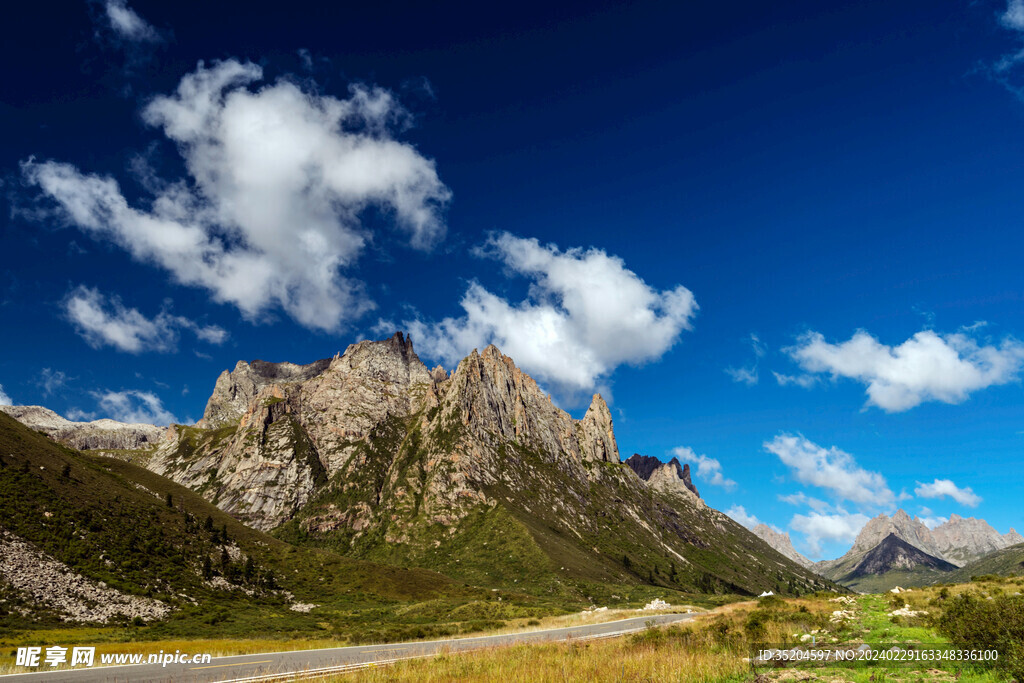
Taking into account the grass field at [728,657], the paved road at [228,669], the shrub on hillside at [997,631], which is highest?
the shrub on hillside at [997,631]

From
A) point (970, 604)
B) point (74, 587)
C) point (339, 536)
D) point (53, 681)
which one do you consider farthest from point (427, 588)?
point (970, 604)

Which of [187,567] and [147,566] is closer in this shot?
[147,566]

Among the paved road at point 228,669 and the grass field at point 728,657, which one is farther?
the paved road at point 228,669

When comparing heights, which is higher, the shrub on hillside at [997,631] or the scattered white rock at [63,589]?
the shrub on hillside at [997,631]

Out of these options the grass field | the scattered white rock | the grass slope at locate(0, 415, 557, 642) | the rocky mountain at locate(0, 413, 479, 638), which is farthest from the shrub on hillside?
the scattered white rock

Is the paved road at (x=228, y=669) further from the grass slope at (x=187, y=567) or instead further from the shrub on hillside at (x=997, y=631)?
the shrub on hillside at (x=997, y=631)

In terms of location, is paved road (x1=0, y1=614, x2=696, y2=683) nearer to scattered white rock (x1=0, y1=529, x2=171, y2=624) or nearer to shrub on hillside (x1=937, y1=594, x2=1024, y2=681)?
shrub on hillside (x1=937, y1=594, x2=1024, y2=681)

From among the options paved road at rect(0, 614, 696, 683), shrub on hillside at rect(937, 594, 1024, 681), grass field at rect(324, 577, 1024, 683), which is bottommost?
paved road at rect(0, 614, 696, 683)

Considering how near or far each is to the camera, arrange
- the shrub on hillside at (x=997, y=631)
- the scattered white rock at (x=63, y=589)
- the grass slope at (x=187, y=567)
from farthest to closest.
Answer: the grass slope at (x=187, y=567) < the scattered white rock at (x=63, y=589) < the shrub on hillside at (x=997, y=631)

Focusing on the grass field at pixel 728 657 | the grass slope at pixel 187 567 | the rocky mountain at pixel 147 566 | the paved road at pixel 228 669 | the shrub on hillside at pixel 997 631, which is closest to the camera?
the shrub on hillside at pixel 997 631

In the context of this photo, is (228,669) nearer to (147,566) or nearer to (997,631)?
(997,631)

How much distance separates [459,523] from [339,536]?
1755 inches

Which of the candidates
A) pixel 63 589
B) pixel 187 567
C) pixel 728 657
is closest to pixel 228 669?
pixel 728 657

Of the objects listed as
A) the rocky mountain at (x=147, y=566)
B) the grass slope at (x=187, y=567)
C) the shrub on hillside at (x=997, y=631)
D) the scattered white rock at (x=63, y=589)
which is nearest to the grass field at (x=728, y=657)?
the shrub on hillside at (x=997, y=631)
